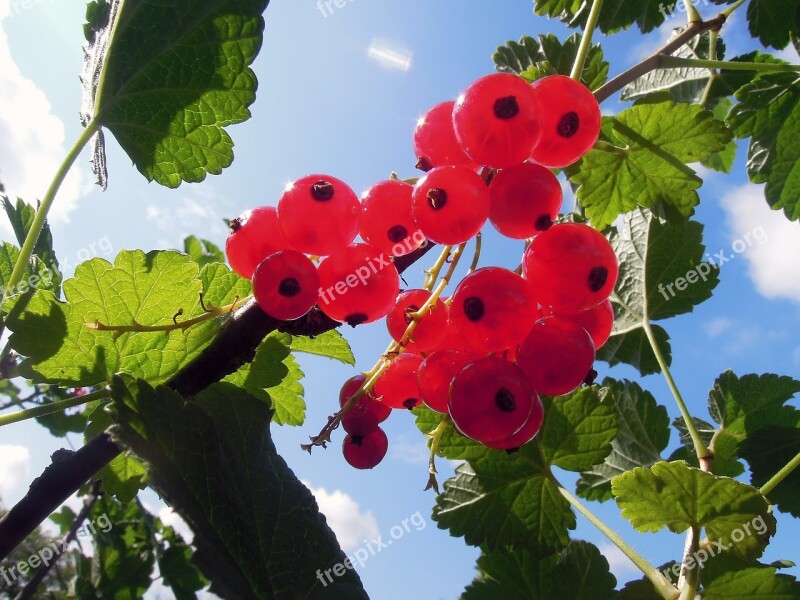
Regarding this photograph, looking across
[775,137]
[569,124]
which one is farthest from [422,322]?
[775,137]

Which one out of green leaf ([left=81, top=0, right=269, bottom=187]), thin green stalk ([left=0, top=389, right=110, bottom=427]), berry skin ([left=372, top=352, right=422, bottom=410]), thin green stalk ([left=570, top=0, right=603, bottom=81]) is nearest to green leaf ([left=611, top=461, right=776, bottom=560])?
berry skin ([left=372, top=352, right=422, bottom=410])

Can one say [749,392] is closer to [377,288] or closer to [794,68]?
[794,68]

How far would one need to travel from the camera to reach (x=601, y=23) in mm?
2123

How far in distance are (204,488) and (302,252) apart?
1.60 feet

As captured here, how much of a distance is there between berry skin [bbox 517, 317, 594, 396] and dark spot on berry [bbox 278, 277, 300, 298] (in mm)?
447

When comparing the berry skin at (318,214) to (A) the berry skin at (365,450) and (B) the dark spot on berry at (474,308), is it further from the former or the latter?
(A) the berry skin at (365,450)

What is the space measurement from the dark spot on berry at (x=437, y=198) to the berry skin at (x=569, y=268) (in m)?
0.22

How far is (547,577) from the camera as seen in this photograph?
5.68 feet

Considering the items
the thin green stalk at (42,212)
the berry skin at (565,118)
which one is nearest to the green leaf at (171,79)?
the thin green stalk at (42,212)

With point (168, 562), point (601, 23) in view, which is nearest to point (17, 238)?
point (601, 23)

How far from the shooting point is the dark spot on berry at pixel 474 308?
3.57 ft

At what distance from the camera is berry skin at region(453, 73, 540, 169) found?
111 cm

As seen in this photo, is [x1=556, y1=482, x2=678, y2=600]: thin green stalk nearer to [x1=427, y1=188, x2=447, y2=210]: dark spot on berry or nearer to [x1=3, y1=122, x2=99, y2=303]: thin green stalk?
[x1=427, y1=188, x2=447, y2=210]: dark spot on berry

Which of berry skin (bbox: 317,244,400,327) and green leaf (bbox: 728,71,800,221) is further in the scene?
green leaf (bbox: 728,71,800,221)
